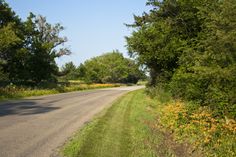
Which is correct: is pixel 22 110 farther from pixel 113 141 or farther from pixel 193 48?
pixel 193 48

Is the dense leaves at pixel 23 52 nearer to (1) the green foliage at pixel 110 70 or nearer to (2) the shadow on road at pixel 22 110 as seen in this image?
(2) the shadow on road at pixel 22 110

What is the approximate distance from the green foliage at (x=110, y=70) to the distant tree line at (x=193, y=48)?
61757mm

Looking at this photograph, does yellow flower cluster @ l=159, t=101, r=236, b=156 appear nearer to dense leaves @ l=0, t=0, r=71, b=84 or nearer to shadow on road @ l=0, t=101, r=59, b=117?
shadow on road @ l=0, t=101, r=59, b=117

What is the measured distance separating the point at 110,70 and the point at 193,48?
85046 millimetres

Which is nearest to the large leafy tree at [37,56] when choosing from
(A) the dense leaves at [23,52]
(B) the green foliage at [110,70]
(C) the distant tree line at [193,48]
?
(A) the dense leaves at [23,52]

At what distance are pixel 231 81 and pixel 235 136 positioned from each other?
3.84m

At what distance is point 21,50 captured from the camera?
45406 millimetres

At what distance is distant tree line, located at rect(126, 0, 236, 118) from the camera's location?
1401cm

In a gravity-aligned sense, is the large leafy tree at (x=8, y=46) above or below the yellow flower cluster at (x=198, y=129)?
above

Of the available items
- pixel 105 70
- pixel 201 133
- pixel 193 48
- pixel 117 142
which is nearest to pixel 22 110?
pixel 117 142

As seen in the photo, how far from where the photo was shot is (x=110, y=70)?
107750 millimetres

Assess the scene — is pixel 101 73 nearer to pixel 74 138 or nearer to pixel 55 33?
pixel 55 33

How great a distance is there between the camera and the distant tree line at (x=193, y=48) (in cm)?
1401

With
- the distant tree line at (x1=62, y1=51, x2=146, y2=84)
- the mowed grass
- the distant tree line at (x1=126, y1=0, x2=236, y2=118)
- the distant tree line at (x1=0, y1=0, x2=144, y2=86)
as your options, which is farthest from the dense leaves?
the distant tree line at (x1=62, y1=51, x2=146, y2=84)
